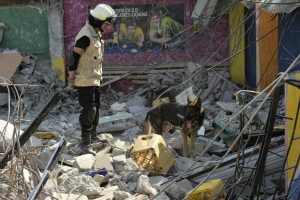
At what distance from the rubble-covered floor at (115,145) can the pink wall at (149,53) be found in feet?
1.47

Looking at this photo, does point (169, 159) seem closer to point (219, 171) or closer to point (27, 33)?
point (219, 171)

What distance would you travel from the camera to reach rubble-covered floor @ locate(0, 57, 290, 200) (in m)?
4.63

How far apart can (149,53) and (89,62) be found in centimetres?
530

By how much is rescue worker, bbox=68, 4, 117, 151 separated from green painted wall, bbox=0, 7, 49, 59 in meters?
5.39

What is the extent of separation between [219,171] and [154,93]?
604 cm

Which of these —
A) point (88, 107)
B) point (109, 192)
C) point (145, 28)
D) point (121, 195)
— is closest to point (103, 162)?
point (88, 107)

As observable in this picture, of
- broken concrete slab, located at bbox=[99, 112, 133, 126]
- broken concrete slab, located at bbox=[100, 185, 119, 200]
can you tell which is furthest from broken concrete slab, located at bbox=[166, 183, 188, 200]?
broken concrete slab, located at bbox=[99, 112, 133, 126]

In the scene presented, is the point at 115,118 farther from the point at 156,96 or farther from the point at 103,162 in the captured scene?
the point at 103,162

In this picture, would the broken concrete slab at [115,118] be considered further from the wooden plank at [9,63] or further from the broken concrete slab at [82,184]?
the broken concrete slab at [82,184]

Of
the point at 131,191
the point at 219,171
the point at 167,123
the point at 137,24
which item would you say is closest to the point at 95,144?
the point at 167,123

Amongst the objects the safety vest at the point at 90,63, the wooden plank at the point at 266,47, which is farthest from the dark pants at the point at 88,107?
the wooden plank at the point at 266,47

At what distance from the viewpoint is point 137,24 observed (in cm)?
1322

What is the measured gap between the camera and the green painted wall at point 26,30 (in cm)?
1335

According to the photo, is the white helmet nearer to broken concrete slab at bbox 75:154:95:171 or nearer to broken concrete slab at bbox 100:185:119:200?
broken concrete slab at bbox 75:154:95:171
